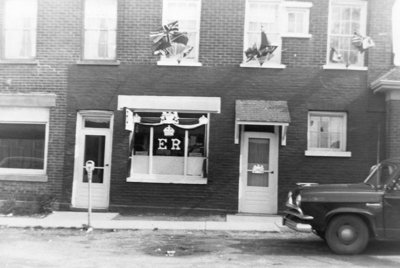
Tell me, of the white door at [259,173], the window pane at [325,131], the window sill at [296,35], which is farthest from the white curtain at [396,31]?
the white door at [259,173]

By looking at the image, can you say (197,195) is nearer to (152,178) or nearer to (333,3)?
(152,178)

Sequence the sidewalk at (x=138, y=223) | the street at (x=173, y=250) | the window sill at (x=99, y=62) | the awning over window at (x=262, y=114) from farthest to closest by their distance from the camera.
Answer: the window sill at (x=99, y=62) → the awning over window at (x=262, y=114) → the sidewalk at (x=138, y=223) → the street at (x=173, y=250)

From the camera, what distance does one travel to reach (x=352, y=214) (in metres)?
8.05

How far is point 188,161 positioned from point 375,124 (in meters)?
5.23

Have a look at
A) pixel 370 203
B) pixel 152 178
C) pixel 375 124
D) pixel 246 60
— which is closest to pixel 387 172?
pixel 370 203

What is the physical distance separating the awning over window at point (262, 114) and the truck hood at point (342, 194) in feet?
11.4

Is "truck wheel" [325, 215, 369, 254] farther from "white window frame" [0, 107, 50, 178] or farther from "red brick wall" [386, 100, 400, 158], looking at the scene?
"white window frame" [0, 107, 50, 178]

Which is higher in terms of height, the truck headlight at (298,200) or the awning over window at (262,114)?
the awning over window at (262,114)

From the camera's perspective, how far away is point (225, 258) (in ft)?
25.1

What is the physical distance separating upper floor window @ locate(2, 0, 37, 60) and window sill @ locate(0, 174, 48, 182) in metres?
3.39

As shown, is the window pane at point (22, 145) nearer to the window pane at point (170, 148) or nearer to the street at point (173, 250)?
the window pane at point (170, 148)

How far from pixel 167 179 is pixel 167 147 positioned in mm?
893

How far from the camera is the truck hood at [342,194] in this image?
7957 millimetres

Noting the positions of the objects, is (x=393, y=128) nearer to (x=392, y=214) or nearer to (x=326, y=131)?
(x=326, y=131)
